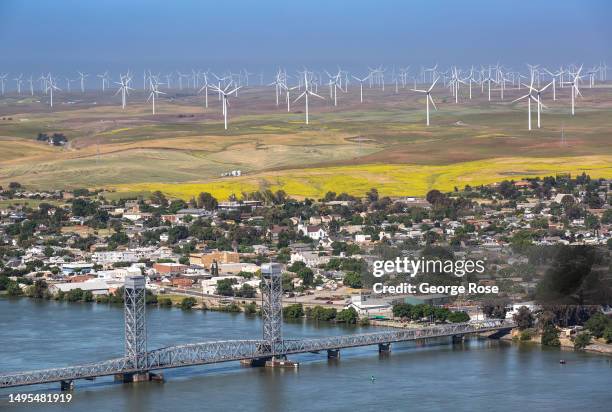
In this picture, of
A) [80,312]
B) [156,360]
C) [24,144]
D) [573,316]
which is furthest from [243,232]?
[24,144]

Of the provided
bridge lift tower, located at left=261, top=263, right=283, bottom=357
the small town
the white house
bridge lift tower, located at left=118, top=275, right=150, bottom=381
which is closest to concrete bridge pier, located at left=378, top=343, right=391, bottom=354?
bridge lift tower, located at left=261, top=263, right=283, bottom=357

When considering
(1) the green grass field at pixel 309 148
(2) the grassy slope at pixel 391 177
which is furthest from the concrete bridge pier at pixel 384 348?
(1) the green grass field at pixel 309 148

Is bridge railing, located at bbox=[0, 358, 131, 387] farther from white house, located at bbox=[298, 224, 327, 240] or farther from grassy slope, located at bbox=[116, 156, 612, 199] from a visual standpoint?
grassy slope, located at bbox=[116, 156, 612, 199]

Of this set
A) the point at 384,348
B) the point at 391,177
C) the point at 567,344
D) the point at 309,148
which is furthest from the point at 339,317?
the point at 309,148

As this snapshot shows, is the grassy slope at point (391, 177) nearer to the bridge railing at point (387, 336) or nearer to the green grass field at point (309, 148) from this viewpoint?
the green grass field at point (309, 148)

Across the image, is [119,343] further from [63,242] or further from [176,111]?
[176,111]

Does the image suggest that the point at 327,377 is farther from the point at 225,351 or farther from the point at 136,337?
the point at 136,337
